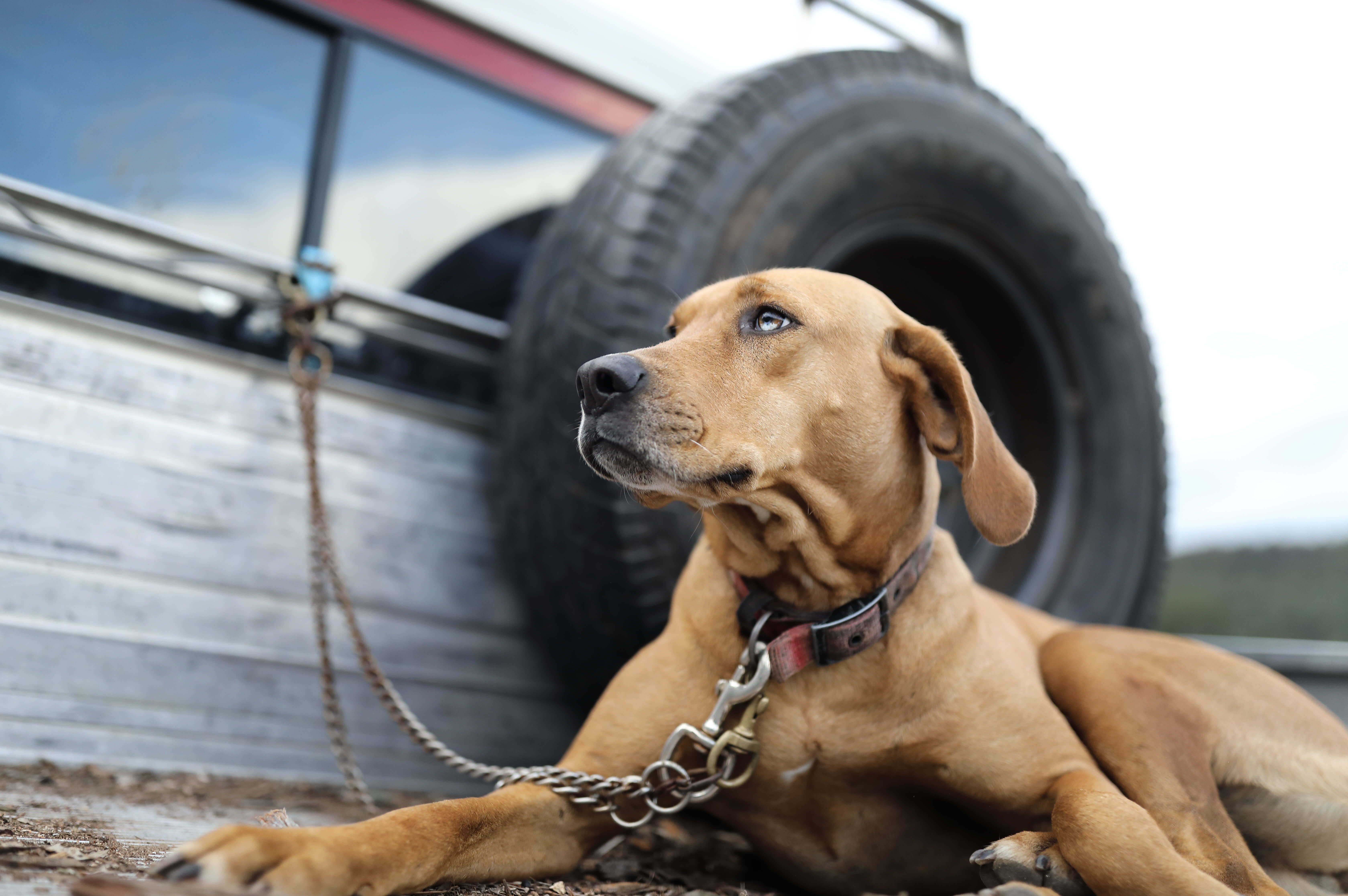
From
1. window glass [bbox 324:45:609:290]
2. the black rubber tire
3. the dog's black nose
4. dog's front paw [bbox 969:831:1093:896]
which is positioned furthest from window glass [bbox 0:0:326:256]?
dog's front paw [bbox 969:831:1093:896]

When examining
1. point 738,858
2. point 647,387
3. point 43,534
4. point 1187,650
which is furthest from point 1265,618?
point 43,534

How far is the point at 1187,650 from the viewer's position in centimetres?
213

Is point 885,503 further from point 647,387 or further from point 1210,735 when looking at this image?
point 1210,735

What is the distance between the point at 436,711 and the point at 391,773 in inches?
8.2

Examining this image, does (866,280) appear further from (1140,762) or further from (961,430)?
(1140,762)

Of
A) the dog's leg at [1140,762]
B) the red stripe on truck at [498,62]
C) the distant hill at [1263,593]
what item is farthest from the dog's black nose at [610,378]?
the distant hill at [1263,593]

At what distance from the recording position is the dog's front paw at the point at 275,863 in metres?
1.15

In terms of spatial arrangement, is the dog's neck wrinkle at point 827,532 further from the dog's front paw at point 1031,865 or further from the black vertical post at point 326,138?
the black vertical post at point 326,138

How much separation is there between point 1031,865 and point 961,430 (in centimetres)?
80

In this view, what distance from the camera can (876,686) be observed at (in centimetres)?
176

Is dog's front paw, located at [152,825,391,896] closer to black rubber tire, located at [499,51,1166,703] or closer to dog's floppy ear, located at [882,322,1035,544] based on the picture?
black rubber tire, located at [499,51,1166,703]

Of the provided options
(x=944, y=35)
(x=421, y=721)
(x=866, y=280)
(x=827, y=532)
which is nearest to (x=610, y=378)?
(x=827, y=532)

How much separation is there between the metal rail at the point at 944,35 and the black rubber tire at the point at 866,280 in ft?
1.39

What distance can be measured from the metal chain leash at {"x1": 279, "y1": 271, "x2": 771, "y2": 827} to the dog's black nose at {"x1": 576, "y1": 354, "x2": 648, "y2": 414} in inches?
20.4
